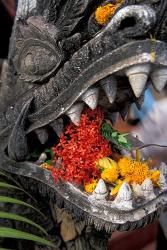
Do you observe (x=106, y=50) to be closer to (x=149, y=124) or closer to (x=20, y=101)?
(x=20, y=101)

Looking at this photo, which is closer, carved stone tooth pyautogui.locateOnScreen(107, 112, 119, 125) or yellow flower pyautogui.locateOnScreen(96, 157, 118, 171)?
yellow flower pyautogui.locateOnScreen(96, 157, 118, 171)

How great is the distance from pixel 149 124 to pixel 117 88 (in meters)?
2.85

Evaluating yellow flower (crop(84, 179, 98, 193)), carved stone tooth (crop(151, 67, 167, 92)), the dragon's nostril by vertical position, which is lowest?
yellow flower (crop(84, 179, 98, 193))

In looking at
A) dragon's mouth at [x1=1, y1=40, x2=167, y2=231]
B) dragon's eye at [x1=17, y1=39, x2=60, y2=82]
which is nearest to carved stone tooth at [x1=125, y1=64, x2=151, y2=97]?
dragon's mouth at [x1=1, y1=40, x2=167, y2=231]

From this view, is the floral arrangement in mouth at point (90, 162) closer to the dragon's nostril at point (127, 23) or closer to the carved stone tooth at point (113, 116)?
the carved stone tooth at point (113, 116)

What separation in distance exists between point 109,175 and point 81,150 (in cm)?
11

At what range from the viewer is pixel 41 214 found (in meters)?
1.32

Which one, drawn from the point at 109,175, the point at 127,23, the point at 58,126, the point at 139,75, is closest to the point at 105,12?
the point at 127,23

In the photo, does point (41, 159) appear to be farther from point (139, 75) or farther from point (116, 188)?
point (139, 75)

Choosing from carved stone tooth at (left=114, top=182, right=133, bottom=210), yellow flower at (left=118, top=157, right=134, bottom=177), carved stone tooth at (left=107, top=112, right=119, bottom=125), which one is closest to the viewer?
carved stone tooth at (left=114, top=182, right=133, bottom=210)

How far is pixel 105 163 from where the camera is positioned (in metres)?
1.23

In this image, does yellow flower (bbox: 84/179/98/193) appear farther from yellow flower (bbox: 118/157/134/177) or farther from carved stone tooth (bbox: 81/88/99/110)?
carved stone tooth (bbox: 81/88/99/110)

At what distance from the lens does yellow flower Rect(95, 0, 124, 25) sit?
108 centimetres

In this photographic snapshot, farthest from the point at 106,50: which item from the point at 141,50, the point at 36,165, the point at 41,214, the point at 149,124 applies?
the point at 149,124
